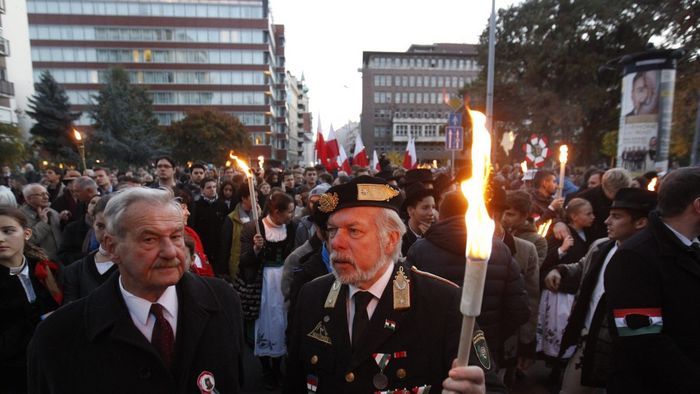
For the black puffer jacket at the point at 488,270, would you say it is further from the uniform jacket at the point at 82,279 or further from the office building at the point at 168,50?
the office building at the point at 168,50

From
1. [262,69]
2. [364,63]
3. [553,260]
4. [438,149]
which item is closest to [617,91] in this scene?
[553,260]

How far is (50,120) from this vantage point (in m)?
37.0

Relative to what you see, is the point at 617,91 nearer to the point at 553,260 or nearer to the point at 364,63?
the point at 553,260

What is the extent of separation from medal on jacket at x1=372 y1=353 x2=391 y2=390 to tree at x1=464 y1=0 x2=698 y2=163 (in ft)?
103

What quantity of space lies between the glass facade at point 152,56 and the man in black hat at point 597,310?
65864 mm

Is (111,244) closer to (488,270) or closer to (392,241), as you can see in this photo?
(392,241)

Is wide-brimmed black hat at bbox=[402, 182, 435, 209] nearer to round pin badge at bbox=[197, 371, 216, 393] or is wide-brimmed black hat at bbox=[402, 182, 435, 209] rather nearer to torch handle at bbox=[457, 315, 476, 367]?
round pin badge at bbox=[197, 371, 216, 393]

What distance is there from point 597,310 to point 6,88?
40813mm

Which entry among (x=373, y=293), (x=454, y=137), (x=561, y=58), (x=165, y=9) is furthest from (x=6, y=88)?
(x=561, y=58)

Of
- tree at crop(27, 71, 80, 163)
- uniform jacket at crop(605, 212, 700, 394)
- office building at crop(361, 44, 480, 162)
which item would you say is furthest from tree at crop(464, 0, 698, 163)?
office building at crop(361, 44, 480, 162)

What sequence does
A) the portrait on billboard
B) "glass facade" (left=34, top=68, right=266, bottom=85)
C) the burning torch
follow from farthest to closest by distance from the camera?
1. "glass facade" (left=34, top=68, right=266, bottom=85)
2. the portrait on billboard
3. the burning torch

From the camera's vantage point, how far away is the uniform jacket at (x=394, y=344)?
184 centimetres

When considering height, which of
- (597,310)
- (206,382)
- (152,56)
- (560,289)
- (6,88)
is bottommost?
(560,289)

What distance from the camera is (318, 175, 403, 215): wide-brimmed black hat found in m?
2.12
